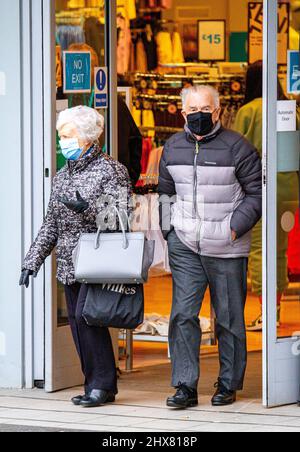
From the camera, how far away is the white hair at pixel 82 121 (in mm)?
7973

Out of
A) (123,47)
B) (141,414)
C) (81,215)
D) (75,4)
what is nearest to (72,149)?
(81,215)

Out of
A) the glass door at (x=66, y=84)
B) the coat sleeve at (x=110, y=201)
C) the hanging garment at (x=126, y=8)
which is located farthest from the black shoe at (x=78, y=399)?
the hanging garment at (x=126, y=8)

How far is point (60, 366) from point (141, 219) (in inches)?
66.9

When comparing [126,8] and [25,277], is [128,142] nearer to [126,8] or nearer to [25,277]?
[25,277]

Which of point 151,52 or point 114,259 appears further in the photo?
point 151,52

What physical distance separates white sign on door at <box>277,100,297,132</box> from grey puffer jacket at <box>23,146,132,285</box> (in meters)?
0.96

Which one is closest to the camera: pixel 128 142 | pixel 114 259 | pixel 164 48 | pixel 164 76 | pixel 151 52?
pixel 114 259

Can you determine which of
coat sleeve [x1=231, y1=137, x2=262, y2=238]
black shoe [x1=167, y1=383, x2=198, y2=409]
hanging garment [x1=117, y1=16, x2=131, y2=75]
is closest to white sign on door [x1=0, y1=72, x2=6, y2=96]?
coat sleeve [x1=231, y1=137, x2=262, y2=238]

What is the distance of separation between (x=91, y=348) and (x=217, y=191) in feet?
3.88

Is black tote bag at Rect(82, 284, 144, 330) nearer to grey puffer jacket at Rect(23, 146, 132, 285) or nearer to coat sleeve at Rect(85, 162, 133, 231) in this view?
grey puffer jacket at Rect(23, 146, 132, 285)

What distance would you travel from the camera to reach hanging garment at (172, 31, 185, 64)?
1398cm

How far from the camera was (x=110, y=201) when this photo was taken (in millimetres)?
7898

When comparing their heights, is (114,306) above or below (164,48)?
below
